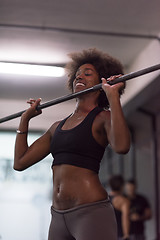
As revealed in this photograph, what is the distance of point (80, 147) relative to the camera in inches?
58.6

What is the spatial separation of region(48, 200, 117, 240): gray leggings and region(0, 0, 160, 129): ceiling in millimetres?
2060

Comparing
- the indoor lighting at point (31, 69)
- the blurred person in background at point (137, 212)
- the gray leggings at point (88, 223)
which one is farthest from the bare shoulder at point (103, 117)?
the blurred person in background at point (137, 212)

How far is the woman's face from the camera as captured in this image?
171 centimetres

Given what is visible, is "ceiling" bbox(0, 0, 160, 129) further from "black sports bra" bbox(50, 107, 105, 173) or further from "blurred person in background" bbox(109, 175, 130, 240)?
"black sports bra" bbox(50, 107, 105, 173)

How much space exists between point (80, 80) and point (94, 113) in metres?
0.23

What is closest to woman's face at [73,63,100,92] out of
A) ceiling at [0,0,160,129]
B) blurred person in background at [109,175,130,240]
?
ceiling at [0,0,160,129]

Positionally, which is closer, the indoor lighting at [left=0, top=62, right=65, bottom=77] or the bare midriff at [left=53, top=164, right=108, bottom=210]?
the bare midriff at [left=53, top=164, right=108, bottom=210]

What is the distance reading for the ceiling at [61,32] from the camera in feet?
11.8

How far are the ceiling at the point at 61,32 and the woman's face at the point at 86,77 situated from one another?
1.66 m

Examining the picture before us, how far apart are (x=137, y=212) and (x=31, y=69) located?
260cm

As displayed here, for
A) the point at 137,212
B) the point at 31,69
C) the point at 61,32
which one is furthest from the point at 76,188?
the point at 137,212

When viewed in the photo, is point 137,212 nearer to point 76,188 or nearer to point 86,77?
point 86,77

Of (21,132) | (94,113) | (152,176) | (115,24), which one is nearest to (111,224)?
(94,113)

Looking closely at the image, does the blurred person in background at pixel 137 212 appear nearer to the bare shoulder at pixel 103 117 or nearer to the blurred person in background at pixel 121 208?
the blurred person in background at pixel 121 208
